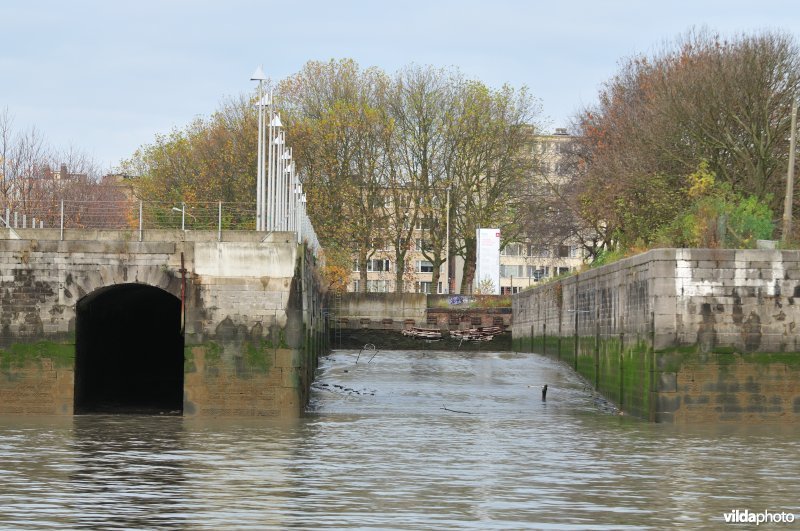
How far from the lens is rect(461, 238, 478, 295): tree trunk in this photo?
89.3 meters

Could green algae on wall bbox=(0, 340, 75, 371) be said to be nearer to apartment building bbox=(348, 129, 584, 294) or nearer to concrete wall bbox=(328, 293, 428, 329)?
concrete wall bbox=(328, 293, 428, 329)

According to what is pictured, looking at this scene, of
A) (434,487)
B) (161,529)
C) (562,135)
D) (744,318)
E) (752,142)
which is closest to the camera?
(161,529)

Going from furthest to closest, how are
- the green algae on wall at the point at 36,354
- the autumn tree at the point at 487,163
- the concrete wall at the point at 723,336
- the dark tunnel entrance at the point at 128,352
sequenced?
the autumn tree at the point at 487,163 < the dark tunnel entrance at the point at 128,352 < the green algae on wall at the point at 36,354 < the concrete wall at the point at 723,336

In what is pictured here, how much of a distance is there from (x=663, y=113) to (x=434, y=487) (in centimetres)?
3497

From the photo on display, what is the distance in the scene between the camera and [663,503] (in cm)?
2183

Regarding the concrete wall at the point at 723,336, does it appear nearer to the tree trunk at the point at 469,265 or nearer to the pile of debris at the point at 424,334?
the pile of debris at the point at 424,334

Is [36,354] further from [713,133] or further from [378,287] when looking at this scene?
[378,287]

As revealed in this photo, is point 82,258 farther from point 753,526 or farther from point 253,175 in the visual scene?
point 253,175

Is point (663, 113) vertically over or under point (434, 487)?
over

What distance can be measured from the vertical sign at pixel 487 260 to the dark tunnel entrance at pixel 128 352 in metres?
23.5

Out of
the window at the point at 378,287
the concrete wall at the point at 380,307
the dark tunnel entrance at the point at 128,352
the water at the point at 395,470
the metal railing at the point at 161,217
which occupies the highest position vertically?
the metal railing at the point at 161,217

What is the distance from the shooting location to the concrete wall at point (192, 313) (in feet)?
126

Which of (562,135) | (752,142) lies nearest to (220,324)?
(752,142)

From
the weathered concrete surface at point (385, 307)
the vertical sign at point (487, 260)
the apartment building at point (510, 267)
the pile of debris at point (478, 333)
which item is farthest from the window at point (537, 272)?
the pile of debris at point (478, 333)
